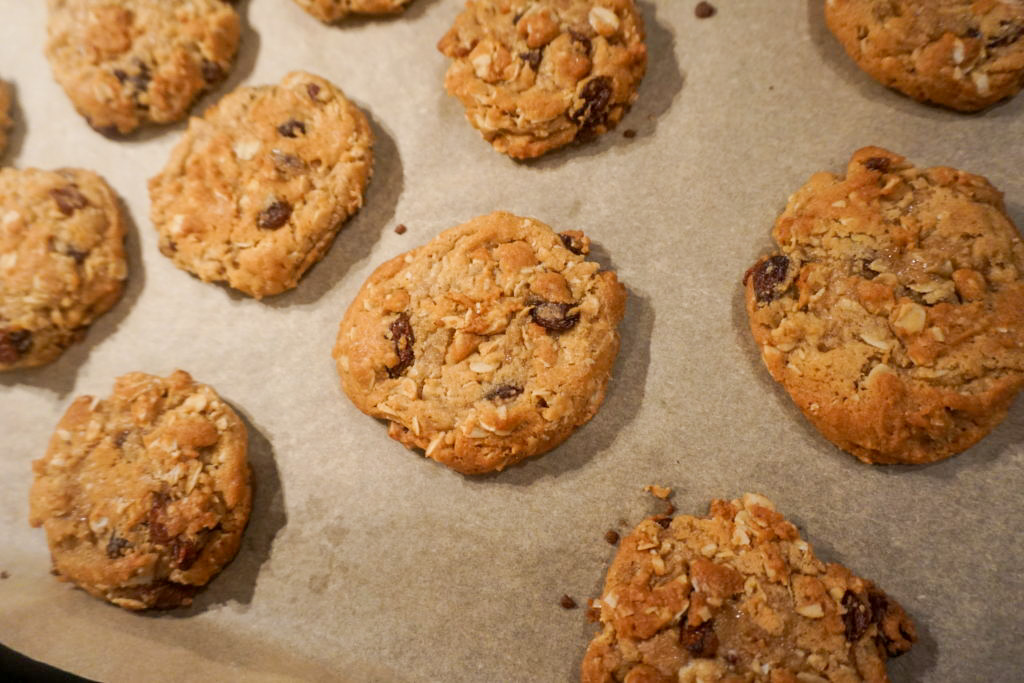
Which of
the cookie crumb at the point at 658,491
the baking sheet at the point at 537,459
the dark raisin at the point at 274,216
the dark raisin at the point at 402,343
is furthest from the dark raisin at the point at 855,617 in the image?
the dark raisin at the point at 274,216

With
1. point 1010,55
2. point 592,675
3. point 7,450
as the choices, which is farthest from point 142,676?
point 1010,55

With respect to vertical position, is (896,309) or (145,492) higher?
(896,309)

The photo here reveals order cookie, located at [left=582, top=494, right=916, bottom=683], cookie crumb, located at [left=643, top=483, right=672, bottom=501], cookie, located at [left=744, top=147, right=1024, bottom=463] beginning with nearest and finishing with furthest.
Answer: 1. cookie, located at [left=582, top=494, right=916, bottom=683]
2. cookie, located at [left=744, top=147, right=1024, bottom=463]
3. cookie crumb, located at [left=643, top=483, right=672, bottom=501]

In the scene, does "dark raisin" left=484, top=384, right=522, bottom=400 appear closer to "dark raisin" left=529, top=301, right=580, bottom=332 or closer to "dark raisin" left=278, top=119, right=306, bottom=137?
"dark raisin" left=529, top=301, right=580, bottom=332

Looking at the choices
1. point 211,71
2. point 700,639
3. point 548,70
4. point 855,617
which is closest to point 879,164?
point 548,70

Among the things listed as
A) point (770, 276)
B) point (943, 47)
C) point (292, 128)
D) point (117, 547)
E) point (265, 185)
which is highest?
point (943, 47)

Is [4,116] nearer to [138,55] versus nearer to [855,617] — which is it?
[138,55]

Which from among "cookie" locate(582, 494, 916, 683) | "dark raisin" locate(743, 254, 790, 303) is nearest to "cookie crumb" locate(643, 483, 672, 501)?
"cookie" locate(582, 494, 916, 683)

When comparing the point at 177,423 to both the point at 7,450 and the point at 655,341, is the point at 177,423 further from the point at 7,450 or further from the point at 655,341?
the point at 655,341
